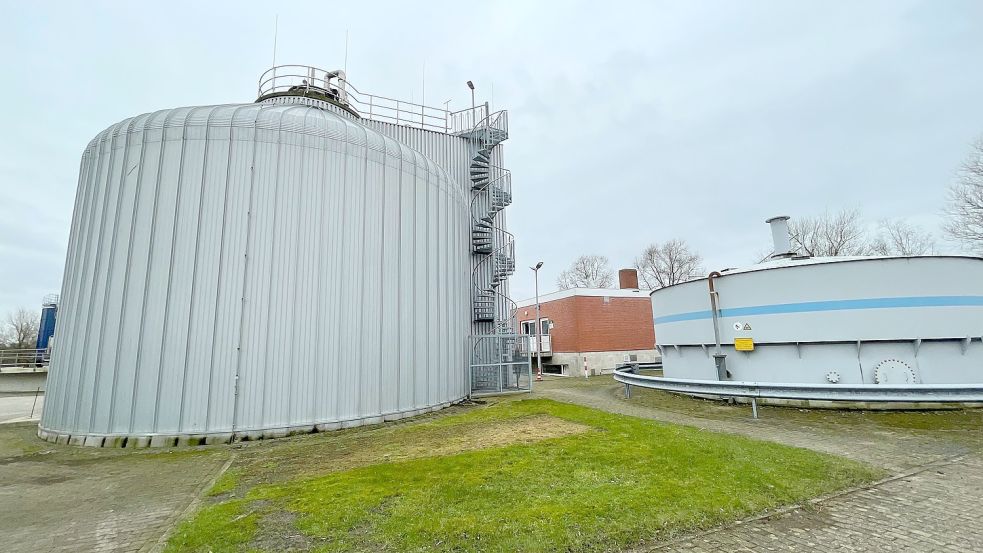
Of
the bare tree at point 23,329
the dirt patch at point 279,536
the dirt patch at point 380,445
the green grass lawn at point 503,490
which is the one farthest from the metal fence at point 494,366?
the bare tree at point 23,329

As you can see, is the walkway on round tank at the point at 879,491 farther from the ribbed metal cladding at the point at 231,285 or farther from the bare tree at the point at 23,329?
the bare tree at the point at 23,329

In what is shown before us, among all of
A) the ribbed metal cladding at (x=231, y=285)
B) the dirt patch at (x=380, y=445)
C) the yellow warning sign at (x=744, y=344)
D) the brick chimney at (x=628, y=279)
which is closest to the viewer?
the dirt patch at (x=380, y=445)

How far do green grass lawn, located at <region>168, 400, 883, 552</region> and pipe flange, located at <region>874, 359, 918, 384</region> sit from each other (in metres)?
5.93

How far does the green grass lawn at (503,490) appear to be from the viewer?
4.24 m

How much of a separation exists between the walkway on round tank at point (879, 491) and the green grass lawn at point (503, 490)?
0.92 feet

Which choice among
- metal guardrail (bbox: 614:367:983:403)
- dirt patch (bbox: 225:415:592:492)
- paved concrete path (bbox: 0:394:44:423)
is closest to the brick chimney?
metal guardrail (bbox: 614:367:983:403)

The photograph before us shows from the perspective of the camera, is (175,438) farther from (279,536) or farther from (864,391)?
(864,391)

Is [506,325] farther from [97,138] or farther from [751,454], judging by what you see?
[97,138]

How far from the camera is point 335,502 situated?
209 inches

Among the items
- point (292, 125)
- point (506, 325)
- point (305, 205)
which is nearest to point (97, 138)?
point (292, 125)

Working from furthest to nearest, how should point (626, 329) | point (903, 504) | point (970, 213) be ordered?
point (626, 329) < point (970, 213) < point (903, 504)

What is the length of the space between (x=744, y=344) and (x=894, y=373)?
3.32 m

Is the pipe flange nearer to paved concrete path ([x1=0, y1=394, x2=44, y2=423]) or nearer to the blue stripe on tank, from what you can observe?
the blue stripe on tank

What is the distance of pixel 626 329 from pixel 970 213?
20.1m
